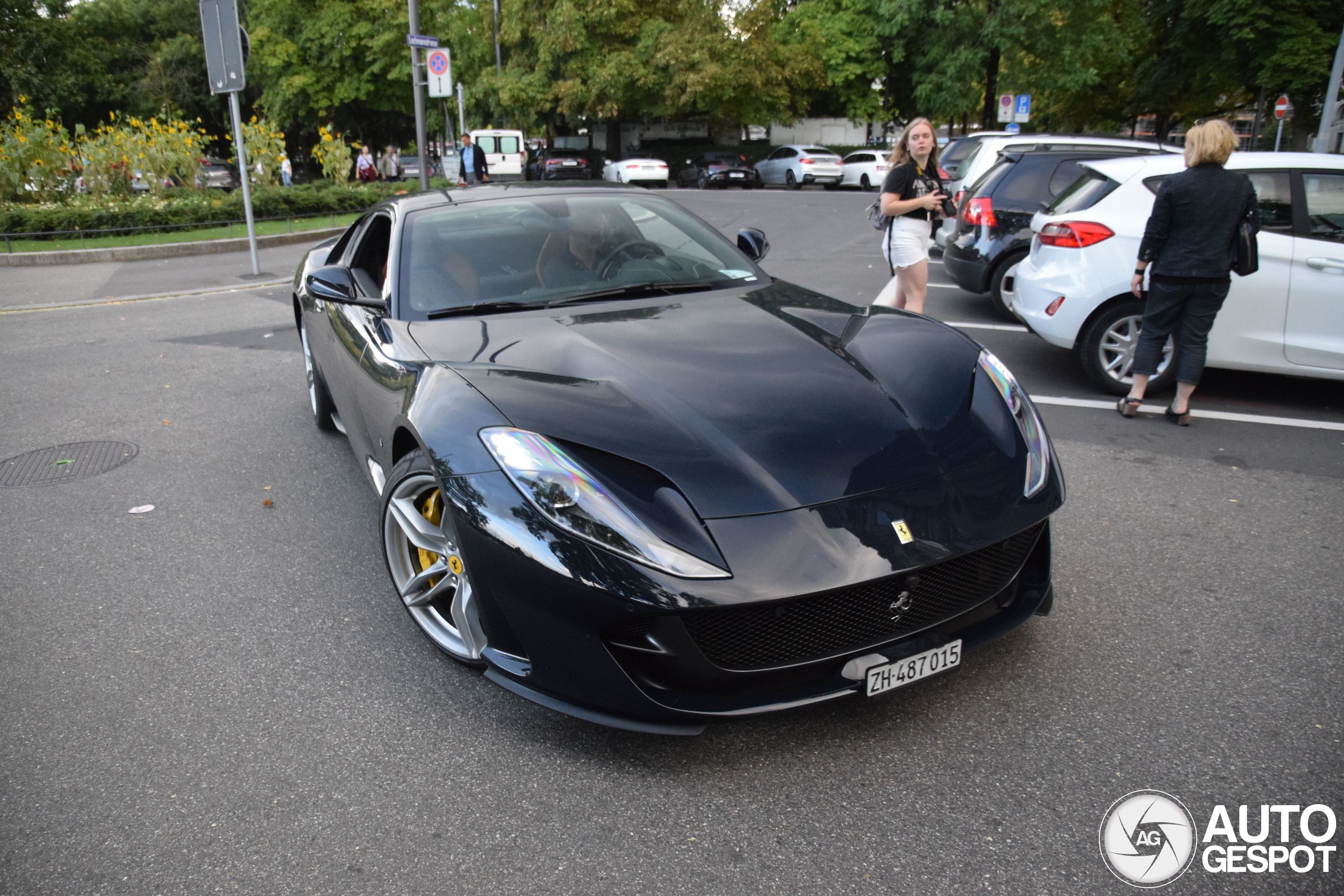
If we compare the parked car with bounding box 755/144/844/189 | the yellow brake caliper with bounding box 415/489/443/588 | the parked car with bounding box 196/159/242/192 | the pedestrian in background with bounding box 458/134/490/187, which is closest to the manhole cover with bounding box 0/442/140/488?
the yellow brake caliper with bounding box 415/489/443/588

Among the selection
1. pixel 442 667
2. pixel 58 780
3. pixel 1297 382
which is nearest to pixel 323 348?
pixel 442 667

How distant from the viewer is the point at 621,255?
157 inches

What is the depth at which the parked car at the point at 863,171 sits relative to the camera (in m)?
30.5

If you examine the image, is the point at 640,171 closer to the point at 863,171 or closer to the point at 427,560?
the point at 863,171

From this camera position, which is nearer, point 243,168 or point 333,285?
point 333,285

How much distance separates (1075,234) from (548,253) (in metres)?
3.98

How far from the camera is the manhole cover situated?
492 centimetres

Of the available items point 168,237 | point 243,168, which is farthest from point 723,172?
point 243,168

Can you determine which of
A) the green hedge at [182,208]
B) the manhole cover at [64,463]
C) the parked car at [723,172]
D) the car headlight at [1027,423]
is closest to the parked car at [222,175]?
the green hedge at [182,208]

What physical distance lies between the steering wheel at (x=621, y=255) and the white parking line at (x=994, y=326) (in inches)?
190

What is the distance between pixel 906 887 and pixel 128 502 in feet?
13.5

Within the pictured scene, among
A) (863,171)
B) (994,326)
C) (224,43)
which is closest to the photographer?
(994,326)

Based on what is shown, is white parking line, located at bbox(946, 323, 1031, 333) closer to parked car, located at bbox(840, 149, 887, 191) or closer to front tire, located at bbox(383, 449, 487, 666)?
front tire, located at bbox(383, 449, 487, 666)

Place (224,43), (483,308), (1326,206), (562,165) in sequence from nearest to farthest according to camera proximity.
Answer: (483,308)
(1326,206)
(224,43)
(562,165)
